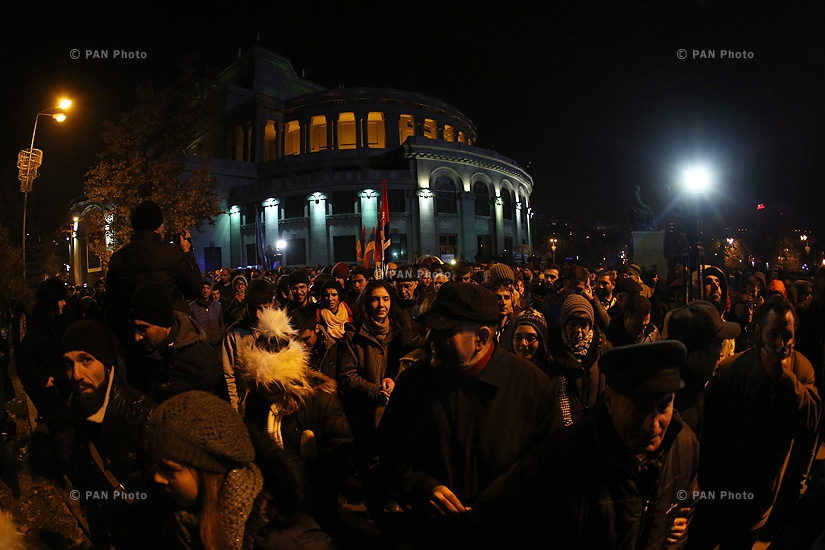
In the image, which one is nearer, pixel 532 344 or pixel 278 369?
pixel 278 369

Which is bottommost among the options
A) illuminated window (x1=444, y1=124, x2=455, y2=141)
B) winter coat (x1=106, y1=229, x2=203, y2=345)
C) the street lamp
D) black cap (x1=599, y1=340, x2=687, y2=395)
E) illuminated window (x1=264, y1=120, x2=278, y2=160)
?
black cap (x1=599, y1=340, x2=687, y2=395)

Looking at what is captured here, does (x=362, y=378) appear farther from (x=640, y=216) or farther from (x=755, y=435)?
(x=640, y=216)

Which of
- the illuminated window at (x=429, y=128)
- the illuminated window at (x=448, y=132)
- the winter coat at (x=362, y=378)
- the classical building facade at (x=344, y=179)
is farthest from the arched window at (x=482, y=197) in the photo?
the winter coat at (x=362, y=378)

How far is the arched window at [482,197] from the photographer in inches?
1923

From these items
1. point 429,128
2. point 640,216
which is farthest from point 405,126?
point 640,216

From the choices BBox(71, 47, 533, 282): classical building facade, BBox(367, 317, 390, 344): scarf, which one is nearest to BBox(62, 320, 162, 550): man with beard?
BBox(367, 317, 390, 344): scarf

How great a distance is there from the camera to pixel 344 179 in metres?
43.2

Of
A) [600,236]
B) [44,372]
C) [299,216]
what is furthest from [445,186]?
[600,236]

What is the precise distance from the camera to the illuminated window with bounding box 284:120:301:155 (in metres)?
56.8

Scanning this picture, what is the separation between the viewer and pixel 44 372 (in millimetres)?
4566

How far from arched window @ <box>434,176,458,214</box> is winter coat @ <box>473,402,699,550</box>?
1745 inches

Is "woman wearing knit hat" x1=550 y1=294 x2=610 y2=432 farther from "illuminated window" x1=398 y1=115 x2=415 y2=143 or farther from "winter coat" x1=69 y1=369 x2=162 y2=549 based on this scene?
"illuminated window" x1=398 y1=115 x2=415 y2=143

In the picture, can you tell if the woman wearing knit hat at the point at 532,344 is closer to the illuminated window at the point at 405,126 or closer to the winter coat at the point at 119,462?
the winter coat at the point at 119,462

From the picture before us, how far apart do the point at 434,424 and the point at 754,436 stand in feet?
6.44
